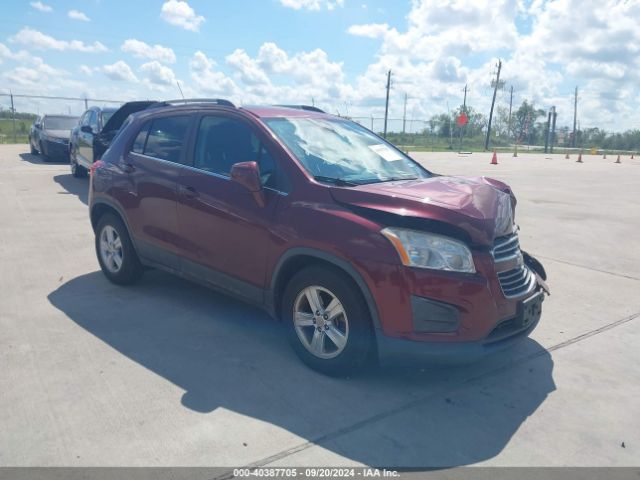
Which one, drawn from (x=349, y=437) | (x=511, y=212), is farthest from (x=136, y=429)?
(x=511, y=212)

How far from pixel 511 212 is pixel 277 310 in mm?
1865

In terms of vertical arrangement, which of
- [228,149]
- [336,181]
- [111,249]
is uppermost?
[228,149]

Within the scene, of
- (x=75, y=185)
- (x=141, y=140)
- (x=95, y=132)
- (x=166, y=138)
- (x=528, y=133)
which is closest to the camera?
(x=166, y=138)

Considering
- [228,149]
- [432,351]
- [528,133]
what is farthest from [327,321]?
[528,133]

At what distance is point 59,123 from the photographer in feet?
64.1

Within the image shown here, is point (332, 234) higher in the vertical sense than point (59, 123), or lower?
lower

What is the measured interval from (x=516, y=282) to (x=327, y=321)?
4.25 ft

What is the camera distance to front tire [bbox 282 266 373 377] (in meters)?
3.62

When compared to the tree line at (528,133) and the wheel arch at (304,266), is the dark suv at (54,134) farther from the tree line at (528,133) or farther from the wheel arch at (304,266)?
the tree line at (528,133)

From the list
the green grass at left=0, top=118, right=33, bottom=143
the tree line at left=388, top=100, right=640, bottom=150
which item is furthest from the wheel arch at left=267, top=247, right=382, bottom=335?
the tree line at left=388, top=100, right=640, bottom=150

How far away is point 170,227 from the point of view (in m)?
4.94

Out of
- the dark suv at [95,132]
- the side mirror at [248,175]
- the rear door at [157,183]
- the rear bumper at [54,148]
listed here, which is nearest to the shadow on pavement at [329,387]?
the rear door at [157,183]

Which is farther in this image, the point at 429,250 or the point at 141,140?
the point at 141,140

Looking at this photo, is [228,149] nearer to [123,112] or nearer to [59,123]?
[123,112]
